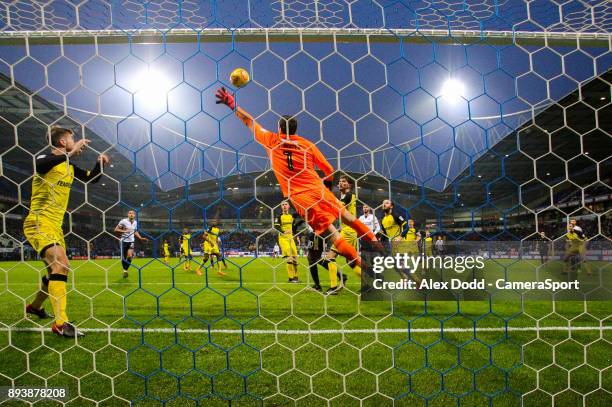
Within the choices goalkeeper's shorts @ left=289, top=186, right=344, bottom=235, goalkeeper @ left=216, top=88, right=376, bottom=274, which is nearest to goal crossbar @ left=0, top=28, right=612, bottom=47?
goalkeeper @ left=216, top=88, right=376, bottom=274

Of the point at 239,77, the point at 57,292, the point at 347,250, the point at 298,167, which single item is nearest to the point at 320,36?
the point at 239,77

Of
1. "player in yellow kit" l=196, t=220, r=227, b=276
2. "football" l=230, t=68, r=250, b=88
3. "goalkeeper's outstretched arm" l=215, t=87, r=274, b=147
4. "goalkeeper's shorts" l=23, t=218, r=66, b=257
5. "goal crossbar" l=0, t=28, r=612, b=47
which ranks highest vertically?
"goal crossbar" l=0, t=28, r=612, b=47

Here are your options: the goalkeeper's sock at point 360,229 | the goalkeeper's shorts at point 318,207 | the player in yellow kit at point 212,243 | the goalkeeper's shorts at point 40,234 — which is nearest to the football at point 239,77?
the goalkeeper's shorts at point 318,207

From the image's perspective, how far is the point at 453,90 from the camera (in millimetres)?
2229

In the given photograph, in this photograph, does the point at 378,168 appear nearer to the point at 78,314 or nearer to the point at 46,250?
the point at 46,250

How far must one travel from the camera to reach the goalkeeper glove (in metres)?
2.16

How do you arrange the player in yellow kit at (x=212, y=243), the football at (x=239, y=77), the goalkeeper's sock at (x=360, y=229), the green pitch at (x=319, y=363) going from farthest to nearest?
Answer: 1. the player in yellow kit at (x=212, y=243)
2. the goalkeeper's sock at (x=360, y=229)
3. the football at (x=239, y=77)
4. the green pitch at (x=319, y=363)

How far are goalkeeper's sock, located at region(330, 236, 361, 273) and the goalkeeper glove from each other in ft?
3.24

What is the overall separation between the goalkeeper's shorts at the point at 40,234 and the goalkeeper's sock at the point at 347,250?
1.91 metres

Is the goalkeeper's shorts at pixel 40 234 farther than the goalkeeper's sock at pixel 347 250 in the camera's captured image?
Yes

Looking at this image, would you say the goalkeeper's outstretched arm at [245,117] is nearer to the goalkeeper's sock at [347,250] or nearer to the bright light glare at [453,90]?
the goalkeeper's sock at [347,250]

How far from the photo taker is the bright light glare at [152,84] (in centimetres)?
216

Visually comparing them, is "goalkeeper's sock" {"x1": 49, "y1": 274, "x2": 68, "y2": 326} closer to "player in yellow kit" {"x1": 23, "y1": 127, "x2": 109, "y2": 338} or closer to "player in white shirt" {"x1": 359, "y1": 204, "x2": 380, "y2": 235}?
"player in yellow kit" {"x1": 23, "y1": 127, "x2": 109, "y2": 338}

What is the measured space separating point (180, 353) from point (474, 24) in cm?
323
